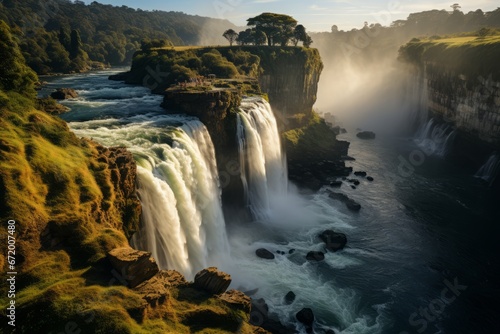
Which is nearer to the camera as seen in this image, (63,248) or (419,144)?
(63,248)

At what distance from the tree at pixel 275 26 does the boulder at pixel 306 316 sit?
234 ft

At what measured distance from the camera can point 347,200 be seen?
160 ft

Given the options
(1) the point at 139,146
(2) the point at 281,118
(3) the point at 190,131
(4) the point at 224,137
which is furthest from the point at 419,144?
(1) the point at 139,146

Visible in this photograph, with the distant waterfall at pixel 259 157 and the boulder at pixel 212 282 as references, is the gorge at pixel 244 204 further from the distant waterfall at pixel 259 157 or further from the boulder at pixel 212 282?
the distant waterfall at pixel 259 157

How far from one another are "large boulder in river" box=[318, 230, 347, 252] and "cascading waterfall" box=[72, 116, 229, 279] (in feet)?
37.7

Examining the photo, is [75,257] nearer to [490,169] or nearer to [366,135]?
[490,169]

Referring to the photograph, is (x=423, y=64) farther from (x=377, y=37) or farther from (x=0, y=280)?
(x=377, y=37)

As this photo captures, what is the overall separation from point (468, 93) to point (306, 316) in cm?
5366

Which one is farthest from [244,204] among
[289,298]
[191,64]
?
[191,64]

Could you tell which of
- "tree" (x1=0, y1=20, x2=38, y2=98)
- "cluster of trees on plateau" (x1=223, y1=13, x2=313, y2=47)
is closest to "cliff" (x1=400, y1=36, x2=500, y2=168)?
"cluster of trees on plateau" (x1=223, y1=13, x2=313, y2=47)

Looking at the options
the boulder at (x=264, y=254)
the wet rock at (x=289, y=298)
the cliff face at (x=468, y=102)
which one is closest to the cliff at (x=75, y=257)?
the wet rock at (x=289, y=298)

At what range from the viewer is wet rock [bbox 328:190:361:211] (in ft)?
153

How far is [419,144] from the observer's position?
7512 centimetres

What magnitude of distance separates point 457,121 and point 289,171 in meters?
33.4
